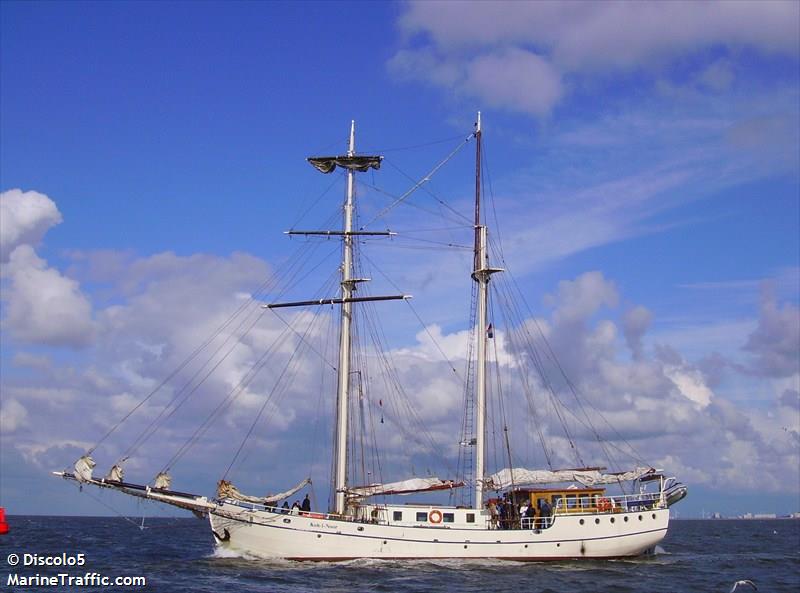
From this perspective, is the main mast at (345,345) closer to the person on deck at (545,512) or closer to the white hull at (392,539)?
the white hull at (392,539)

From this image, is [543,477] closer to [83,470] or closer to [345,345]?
[345,345]

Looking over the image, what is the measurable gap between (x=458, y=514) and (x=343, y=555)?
7699mm

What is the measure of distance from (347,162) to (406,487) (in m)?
23.0

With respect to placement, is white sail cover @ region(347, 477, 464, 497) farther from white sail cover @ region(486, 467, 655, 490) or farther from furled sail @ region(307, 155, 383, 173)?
furled sail @ region(307, 155, 383, 173)

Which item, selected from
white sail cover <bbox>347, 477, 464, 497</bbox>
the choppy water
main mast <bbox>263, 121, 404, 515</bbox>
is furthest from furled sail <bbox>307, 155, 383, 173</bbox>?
the choppy water

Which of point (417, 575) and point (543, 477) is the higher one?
point (543, 477)

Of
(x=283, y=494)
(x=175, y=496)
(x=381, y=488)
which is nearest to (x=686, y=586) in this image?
(x=381, y=488)

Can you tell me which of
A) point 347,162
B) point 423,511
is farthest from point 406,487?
point 347,162

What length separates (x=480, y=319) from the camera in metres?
61.5

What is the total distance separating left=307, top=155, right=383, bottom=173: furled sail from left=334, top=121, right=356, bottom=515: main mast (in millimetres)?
363

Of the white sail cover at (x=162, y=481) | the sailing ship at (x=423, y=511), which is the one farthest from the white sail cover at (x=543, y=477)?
the white sail cover at (x=162, y=481)

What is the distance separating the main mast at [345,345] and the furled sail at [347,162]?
1.19 ft

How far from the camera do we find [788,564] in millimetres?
67625

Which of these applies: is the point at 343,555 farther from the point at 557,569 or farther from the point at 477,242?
the point at 477,242
